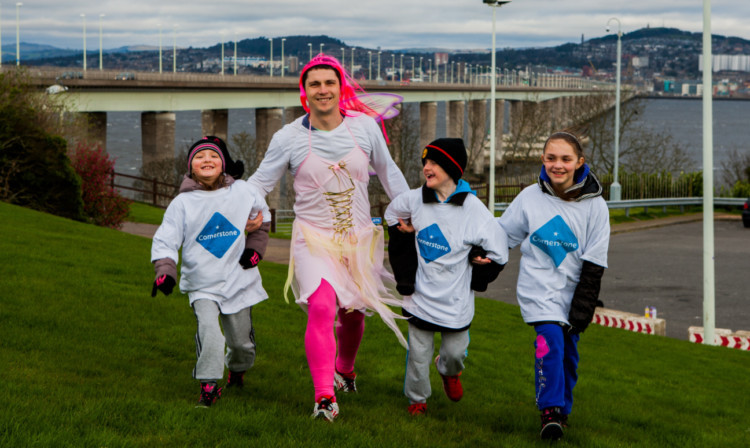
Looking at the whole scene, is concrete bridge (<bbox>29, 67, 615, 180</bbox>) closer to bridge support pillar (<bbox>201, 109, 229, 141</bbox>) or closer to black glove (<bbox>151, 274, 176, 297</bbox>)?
bridge support pillar (<bbox>201, 109, 229, 141</bbox>)

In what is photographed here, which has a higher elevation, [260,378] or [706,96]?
[706,96]

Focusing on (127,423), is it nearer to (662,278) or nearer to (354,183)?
(354,183)

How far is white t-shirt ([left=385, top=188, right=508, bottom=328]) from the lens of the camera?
580 centimetres

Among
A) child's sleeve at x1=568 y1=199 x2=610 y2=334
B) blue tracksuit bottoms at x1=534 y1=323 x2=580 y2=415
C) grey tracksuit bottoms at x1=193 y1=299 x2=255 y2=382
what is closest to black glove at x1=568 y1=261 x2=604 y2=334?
child's sleeve at x1=568 y1=199 x2=610 y2=334

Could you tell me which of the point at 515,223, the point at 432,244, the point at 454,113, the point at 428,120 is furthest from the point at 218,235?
the point at 454,113

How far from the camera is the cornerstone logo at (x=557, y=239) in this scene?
18.5 ft

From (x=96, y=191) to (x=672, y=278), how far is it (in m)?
15.1

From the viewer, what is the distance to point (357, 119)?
6.43 meters

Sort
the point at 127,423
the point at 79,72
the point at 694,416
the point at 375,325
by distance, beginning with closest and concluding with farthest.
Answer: the point at 127,423, the point at 694,416, the point at 375,325, the point at 79,72

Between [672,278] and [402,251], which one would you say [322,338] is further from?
[672,278]

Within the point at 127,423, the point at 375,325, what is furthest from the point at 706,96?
the point at 127,423

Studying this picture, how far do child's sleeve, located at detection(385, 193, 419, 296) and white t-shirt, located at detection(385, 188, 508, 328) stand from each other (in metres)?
0.05

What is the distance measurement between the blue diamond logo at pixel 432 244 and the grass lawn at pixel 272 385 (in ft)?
3.54

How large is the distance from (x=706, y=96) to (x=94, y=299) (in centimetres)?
1017
